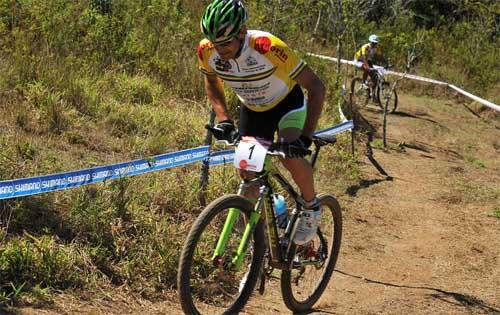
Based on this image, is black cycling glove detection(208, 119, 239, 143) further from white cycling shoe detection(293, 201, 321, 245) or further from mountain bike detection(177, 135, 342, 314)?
white cycling shoe detection(293, 201, 321, 245)

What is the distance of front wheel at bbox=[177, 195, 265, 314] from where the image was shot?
3.65 metres

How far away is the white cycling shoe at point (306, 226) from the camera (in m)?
4.32

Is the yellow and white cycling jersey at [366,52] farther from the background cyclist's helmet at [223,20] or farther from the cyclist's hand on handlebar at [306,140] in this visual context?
the background cyclist's helmet at [223,20]

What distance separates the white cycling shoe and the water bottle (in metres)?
0.10

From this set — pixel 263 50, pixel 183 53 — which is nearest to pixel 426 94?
pixel 183 53

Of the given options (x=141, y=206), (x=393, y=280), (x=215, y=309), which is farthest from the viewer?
(x=393, y=280)

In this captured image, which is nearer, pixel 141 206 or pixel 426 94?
pixel 141 206

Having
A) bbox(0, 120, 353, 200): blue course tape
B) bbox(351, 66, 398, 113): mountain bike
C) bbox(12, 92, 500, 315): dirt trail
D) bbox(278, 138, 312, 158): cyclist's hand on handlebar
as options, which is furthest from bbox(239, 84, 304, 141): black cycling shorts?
bbox(351, 66, 398, 113): mountain bike

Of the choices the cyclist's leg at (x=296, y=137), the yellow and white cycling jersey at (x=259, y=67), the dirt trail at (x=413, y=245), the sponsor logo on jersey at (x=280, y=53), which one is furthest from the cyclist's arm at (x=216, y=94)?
the dirt trail at (x=413, y=245)

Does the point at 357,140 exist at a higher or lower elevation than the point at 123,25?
lower

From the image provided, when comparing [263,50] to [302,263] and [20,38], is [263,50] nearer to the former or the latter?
[302,263]

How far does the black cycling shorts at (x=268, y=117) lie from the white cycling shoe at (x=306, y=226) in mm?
577

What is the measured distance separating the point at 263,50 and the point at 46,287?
202 cm

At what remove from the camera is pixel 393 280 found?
566 centimetres
